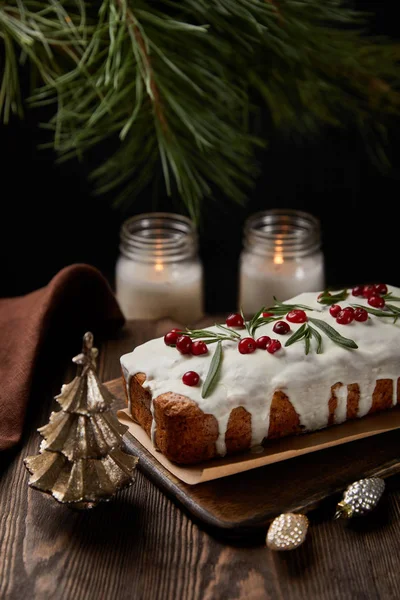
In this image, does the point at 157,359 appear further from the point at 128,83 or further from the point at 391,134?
the point at 391,134

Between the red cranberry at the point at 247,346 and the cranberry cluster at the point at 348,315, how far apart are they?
303 millimetres

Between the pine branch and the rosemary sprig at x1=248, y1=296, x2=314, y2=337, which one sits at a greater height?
the pine branch

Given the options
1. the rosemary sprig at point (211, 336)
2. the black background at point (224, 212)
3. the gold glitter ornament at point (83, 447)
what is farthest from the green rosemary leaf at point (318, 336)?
the black background at point (224, 212)

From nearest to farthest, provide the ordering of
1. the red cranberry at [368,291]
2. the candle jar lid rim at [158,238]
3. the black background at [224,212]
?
the red cranberry at [368,291] < the candle jar lid rim at [158,238] < the black background at [224,212]

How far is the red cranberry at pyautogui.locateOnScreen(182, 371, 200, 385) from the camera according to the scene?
1.97m

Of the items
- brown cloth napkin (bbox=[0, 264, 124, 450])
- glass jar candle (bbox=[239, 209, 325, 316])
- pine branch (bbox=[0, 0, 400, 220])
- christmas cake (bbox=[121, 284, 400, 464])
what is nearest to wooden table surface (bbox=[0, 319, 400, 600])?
christmas cake (bbox=[121, 284, 400, 464])

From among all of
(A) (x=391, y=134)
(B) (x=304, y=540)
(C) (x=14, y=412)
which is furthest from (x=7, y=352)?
(A) (x=391, y=134)

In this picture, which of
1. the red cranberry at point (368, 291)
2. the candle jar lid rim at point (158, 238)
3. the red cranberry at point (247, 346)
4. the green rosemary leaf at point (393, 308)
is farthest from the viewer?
the candle jar lid rim at point (158, 238)

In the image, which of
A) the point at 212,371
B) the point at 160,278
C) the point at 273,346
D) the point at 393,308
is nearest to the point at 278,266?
the point at 160,278

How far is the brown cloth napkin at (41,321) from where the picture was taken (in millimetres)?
2271

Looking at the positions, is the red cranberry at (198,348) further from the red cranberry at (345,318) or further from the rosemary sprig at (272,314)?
the red cranberry at (345,318)

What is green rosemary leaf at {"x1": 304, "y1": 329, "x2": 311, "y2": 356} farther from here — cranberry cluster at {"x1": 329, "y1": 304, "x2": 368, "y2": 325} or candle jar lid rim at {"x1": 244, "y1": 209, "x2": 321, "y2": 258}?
candle jar lid rim at {"x1": 244, "y1": 209, "x2": 321, "y2": 258}

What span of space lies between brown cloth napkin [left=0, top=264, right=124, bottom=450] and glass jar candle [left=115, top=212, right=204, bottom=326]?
0.23 m

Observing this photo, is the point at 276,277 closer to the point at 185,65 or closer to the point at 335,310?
the point at 335,310
